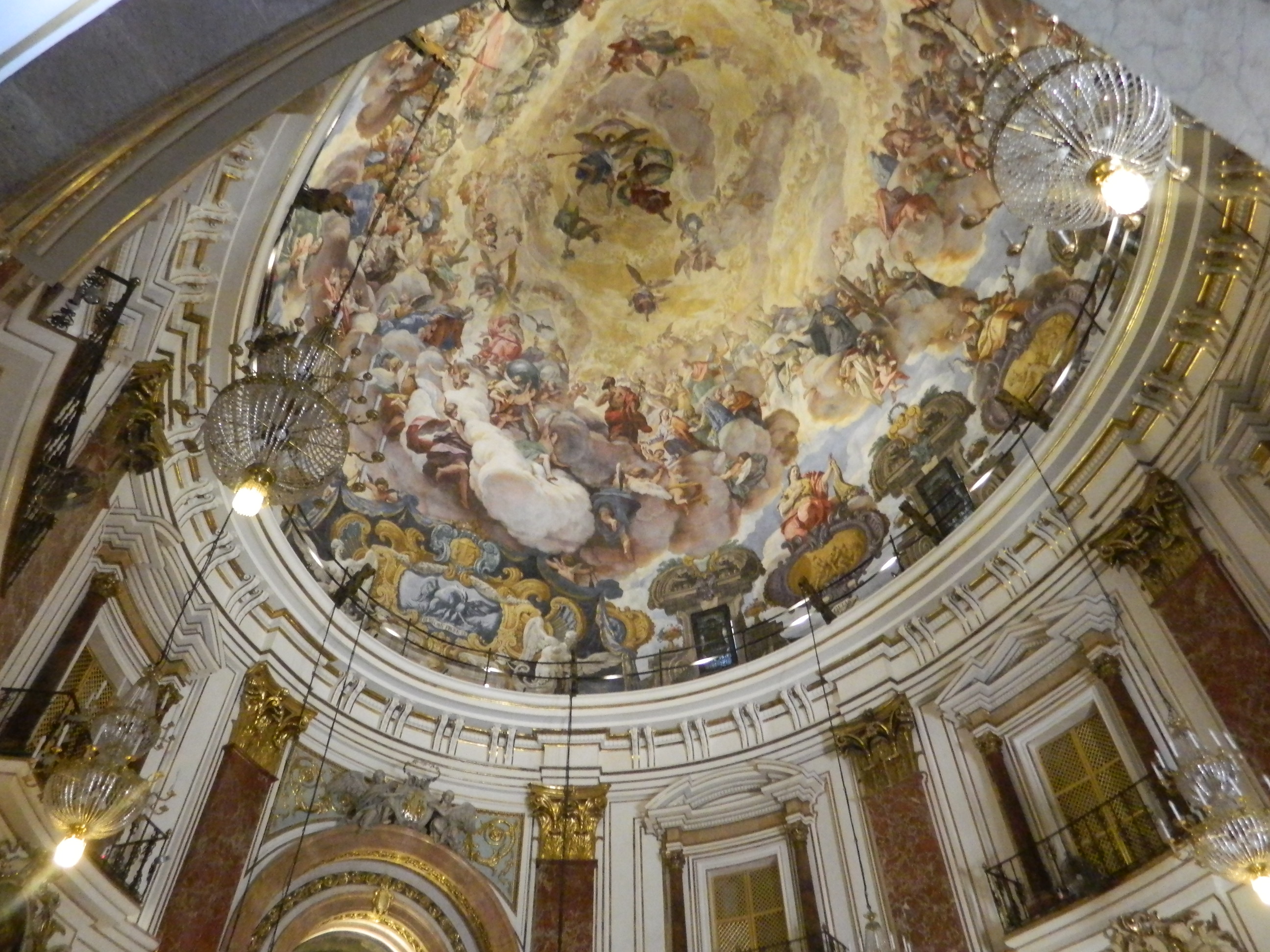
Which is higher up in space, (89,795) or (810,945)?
(810,945)

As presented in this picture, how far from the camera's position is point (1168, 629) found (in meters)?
8.31

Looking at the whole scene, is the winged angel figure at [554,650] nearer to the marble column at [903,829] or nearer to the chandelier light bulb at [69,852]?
the marble column at [903,829]

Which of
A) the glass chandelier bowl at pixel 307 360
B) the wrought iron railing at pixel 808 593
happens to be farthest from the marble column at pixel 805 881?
the glass chandelier bowl at pixel 307 360

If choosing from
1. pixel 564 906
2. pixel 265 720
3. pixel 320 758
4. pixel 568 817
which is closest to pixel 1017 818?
pixel 564 906

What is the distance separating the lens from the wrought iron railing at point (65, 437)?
233 inches

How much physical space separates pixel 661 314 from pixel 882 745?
8.94m

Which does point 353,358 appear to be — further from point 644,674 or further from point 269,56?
point 269,56

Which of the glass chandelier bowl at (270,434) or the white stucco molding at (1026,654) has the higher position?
the white stucco molding at (1026,654)

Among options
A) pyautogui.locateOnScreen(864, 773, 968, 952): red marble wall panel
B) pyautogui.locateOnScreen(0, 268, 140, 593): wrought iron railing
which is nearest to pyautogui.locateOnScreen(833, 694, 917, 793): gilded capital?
pyautogui.locateOnScreen(864, 773, 968, 952): red marble wall panel

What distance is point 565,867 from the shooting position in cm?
1112

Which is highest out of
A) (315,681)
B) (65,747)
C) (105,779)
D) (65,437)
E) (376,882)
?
(315,681)

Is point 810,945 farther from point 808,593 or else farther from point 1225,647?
point 1225,647

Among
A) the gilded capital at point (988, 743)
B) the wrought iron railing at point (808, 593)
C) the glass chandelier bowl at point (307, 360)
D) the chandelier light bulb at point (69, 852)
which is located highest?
the wrought iron railing at point (808, 593)

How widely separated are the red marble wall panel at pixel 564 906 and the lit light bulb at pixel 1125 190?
9.22m
